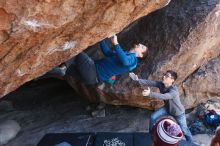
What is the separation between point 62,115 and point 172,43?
2550 mm

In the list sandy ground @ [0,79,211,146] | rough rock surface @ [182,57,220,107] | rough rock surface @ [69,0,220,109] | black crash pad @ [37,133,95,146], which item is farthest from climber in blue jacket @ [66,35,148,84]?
rough rock surface @ [182,57,220,107]

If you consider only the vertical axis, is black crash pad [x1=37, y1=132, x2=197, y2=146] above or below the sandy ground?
below

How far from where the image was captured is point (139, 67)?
6316 mm

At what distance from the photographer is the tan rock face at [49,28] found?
12.0 ft

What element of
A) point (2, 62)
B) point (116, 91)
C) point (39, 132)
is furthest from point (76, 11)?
point (39, 132)

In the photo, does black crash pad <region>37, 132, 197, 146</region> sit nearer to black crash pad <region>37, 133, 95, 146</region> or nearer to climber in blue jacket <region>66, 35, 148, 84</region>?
black crash pad <region>37, 133, 95, 146</region>

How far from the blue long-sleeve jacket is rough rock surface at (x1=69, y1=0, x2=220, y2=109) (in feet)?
3.31

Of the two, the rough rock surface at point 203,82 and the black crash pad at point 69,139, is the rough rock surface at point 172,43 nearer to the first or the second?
the rough rock surface at point 203,82

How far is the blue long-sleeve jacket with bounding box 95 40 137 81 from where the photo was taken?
15.8ft

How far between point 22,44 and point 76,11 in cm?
69

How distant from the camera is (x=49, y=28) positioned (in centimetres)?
394

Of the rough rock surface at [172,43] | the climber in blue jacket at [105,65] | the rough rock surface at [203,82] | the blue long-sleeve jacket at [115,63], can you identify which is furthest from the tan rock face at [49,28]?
the rough rock surface at [203,82]

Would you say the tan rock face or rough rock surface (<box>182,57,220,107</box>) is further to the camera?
rough rock surface (<box>182,57,220,107</box>)

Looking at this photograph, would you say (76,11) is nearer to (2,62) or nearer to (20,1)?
(20,1)
